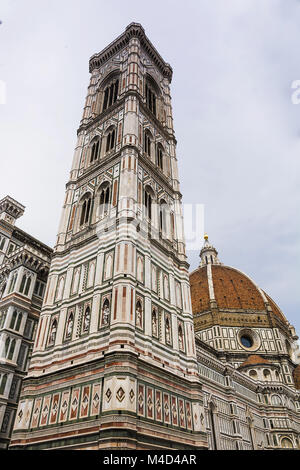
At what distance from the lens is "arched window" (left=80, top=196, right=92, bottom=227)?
22469mm

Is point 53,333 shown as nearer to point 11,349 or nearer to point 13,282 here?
point 11,349

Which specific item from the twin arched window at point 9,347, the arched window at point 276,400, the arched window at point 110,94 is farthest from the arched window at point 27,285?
the arched window at point 276,400

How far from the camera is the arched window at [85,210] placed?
22.5 m

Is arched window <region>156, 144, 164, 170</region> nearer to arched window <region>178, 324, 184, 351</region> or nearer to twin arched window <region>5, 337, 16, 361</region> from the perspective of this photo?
arched window <region>178, 324, 184, 351</region>

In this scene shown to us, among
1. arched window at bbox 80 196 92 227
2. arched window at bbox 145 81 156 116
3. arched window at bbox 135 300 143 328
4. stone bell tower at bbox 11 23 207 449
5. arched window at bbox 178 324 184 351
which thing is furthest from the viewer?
arched window at bbox 145 81 156 116

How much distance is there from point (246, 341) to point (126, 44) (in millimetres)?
45577

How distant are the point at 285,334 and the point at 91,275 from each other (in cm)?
5096

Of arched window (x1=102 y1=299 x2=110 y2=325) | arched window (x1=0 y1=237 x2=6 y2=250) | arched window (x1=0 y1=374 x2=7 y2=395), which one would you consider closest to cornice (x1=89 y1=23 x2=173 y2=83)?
arched window (x1=0 y1=237 x2=6 y2=250)

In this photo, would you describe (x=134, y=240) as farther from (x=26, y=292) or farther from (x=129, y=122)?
(x=129, y=122)

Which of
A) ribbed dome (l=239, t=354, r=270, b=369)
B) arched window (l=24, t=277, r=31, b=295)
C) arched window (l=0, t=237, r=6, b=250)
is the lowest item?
arched window (l=24, t=277, r=31, b=295)

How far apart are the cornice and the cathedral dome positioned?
39.3m

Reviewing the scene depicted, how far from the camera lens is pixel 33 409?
1562cm

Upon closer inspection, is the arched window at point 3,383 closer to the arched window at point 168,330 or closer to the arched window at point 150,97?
the arched window at point 168,330

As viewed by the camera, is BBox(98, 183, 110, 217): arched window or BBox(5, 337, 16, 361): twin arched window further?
BBox(98, 183, 110, 217): arched window
